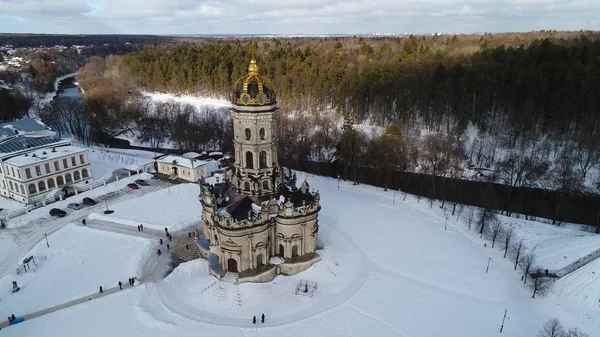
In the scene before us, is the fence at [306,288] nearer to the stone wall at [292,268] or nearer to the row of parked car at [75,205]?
the stone wall at [292,268]

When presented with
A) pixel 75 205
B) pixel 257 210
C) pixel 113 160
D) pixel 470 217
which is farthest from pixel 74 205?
pixel 470 217

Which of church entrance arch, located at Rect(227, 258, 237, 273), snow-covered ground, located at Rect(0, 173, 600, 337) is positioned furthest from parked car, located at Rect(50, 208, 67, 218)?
church entrance arch, located at Rect(227, 258, 237, 273)

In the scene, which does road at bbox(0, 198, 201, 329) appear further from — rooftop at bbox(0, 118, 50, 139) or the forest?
the forest

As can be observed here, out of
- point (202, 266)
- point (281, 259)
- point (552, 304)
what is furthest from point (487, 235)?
point (202, 266)

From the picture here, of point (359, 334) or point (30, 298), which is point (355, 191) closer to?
point (359, 334)

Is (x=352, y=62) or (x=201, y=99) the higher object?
(x=352, y=62)

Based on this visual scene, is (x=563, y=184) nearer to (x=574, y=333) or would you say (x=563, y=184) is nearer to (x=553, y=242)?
(x=553, y=242)
